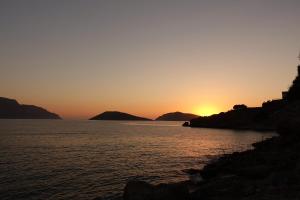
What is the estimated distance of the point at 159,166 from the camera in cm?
5119

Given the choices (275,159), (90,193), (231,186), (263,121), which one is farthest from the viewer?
(263,121)

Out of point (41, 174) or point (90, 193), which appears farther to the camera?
point (41, 174)

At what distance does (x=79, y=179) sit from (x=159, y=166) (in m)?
15.6

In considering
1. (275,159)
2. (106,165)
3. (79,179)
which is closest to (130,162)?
(106,165)

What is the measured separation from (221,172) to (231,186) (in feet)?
39.2

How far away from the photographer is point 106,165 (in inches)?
2015

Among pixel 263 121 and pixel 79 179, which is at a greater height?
pixel 263 121

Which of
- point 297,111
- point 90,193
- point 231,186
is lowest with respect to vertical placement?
point 90,193

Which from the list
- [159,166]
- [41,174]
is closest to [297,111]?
[159,166]

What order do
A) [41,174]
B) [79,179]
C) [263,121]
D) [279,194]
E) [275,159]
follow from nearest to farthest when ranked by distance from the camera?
1. [279,194]
2. [275,159]
3. [79,179]
4. [41,174]
5. [263,121]

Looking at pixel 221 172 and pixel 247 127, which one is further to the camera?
pixel 247 127

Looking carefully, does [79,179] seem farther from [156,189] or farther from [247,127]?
[247,127]

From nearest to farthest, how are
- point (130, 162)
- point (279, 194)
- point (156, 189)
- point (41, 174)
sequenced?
point (279, 194) < point (156, 189) < point (41, 174) < point (130, 162)

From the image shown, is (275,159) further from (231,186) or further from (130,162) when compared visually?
(130,162)
